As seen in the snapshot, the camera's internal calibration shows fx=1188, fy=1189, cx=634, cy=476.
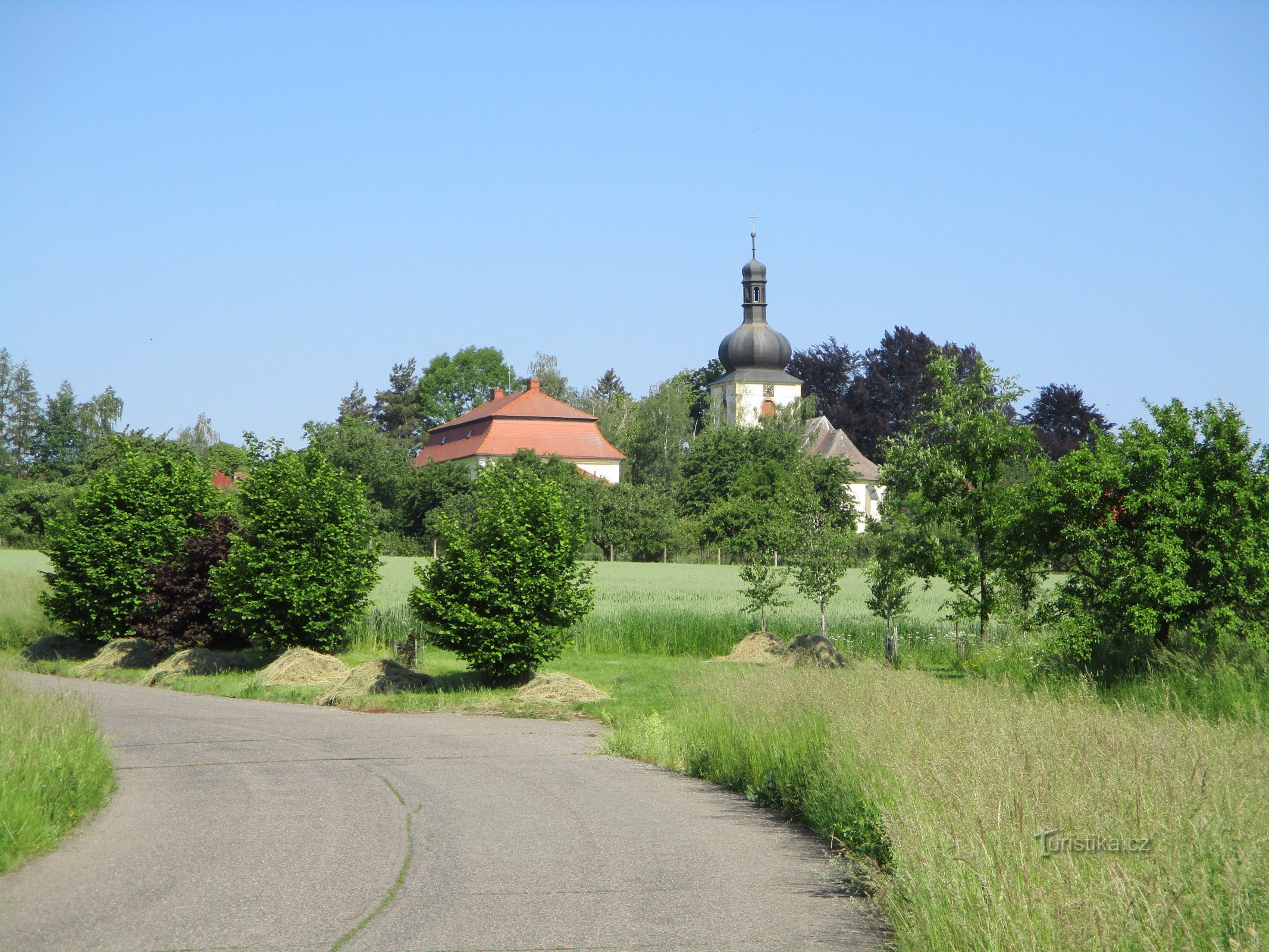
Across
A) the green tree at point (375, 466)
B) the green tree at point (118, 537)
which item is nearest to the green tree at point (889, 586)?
the green tree at point (118, 537)

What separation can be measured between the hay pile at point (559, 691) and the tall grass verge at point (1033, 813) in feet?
27.0

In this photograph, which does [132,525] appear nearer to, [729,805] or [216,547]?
[216,547]

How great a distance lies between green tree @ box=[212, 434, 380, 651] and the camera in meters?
22.8

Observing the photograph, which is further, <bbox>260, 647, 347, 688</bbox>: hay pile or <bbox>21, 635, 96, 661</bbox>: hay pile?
<bbox>21, 635, 96, 661</bbox>: hay pile

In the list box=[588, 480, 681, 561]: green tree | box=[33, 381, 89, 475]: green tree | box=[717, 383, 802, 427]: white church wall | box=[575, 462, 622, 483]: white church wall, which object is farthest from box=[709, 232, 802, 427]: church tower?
box=[33, 381, 89, 475]: green tree

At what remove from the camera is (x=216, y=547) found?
986 inches

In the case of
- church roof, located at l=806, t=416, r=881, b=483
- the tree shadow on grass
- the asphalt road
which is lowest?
the asphalt road

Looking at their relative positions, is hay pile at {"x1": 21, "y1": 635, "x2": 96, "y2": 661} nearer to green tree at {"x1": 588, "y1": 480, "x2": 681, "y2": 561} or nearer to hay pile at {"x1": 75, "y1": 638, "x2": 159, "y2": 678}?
hay pile at {"x1": 75, "y1": 638, "x2": 159, "y2": 678}

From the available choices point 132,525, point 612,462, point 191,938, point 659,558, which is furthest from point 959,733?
point 612,462

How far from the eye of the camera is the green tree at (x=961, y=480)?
18.7 meters

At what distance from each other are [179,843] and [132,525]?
20096 millimetres

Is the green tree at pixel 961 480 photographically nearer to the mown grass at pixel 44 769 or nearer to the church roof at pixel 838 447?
the mown grass at pixel 44 769

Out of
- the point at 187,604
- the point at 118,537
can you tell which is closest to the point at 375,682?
the point at 187,604

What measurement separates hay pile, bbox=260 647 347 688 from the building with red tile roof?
220ft
